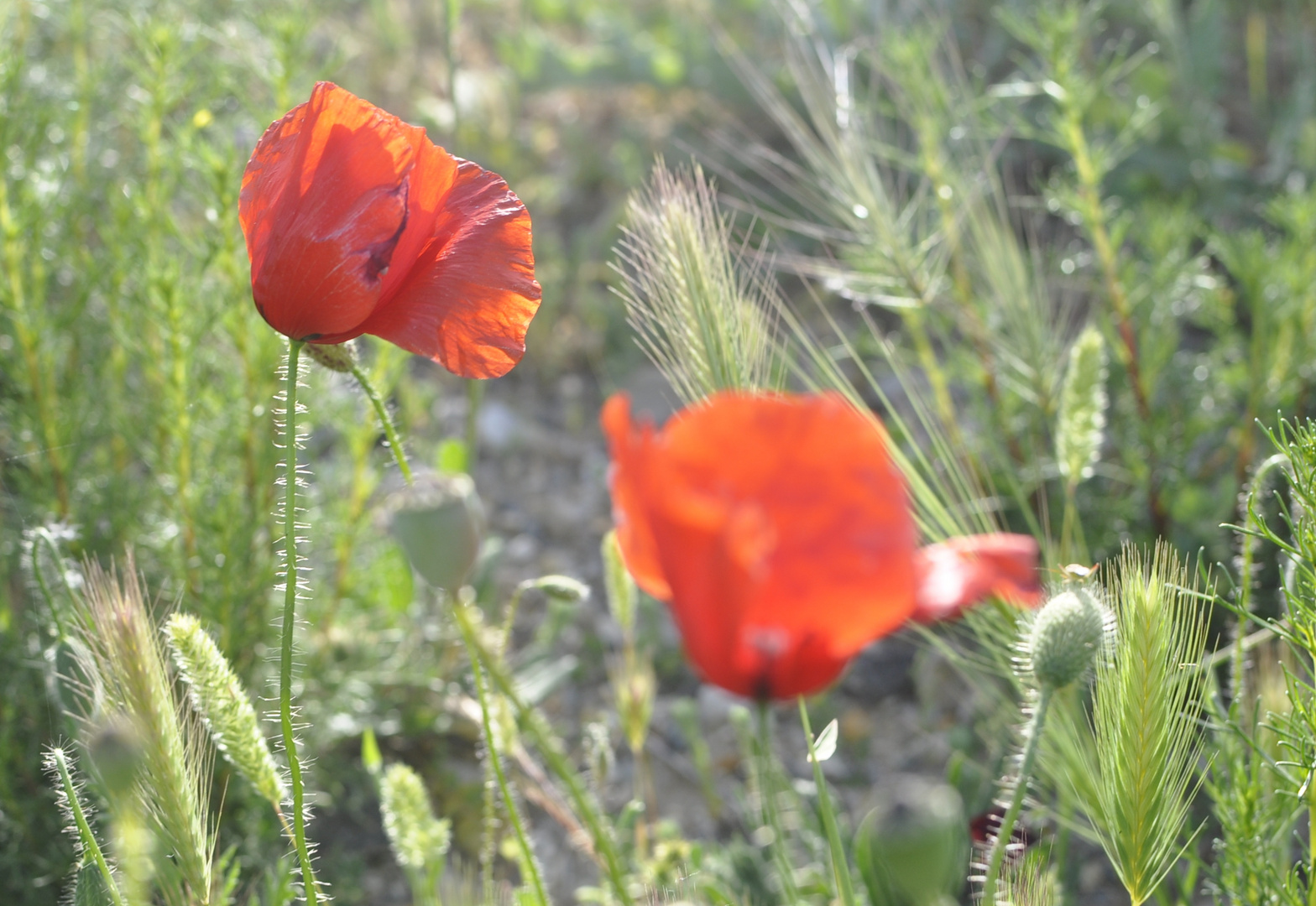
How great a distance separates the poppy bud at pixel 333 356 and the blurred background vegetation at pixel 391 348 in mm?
300

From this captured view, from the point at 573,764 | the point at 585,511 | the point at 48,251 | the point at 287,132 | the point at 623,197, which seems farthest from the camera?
the point at 623,197

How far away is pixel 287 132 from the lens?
85cm

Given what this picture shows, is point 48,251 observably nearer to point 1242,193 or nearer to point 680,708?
point 680,708

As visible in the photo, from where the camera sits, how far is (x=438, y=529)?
2.37 ft

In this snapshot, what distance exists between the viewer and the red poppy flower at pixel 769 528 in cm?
51

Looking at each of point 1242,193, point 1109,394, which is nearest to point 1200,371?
point 1109,394

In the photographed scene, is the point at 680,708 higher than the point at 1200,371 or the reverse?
the reverse

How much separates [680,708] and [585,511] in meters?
0.90

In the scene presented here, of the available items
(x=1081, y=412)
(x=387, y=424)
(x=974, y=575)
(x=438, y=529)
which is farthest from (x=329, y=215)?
(x=1081, y=412)

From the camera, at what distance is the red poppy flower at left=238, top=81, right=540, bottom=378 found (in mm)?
819

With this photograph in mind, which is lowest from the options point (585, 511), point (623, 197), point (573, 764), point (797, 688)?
point (573, 764)

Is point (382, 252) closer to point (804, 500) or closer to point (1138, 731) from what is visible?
point (804, 500)

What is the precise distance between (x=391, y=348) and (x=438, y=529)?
0.95m

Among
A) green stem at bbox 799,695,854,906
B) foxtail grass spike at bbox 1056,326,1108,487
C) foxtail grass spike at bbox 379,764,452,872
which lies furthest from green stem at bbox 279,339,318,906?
foxtail grass spike at bbox 1056,326,1108,487
